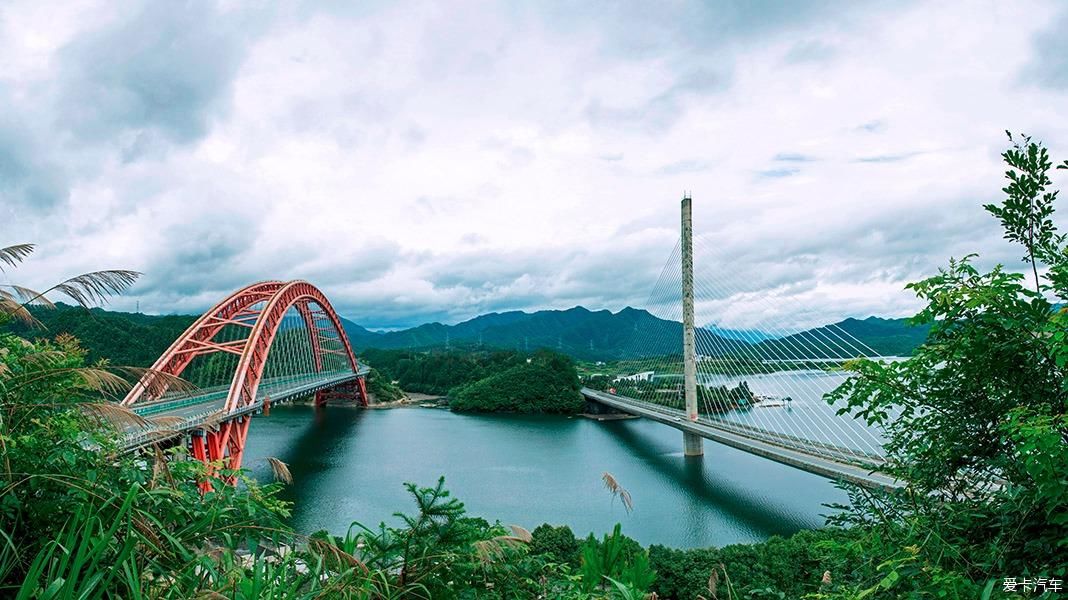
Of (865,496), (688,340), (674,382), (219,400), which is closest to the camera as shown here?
(865,496)

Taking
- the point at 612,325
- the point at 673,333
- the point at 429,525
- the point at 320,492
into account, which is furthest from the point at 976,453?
the point at 612,325

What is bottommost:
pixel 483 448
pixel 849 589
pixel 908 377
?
pixel 483 448

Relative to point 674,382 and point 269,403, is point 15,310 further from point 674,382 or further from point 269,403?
point 674,382

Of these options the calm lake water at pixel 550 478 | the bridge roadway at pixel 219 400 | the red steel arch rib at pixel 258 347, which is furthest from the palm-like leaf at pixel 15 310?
the red steel arch rib at pixel 258 347

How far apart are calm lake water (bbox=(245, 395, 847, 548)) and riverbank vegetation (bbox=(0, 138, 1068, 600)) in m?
8.01

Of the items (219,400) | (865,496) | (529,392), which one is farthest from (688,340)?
(865,496)

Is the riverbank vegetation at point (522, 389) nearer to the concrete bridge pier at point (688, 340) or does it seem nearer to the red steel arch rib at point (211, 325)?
the concrete bridge pier at point (688, 340)

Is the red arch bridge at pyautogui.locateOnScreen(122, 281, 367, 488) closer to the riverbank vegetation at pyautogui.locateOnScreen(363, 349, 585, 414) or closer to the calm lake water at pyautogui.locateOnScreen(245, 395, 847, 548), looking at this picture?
→ the calm lake water at pyautogui.locateOnScreen(245, 395, 847, 548)

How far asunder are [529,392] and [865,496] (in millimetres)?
41888

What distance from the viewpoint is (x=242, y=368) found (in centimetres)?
2012

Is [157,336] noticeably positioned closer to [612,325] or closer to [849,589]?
[849,589]

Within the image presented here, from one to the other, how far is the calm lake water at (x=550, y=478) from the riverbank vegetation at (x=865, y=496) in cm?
801

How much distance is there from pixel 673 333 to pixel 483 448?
42.1ft

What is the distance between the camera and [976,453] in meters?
2.70
